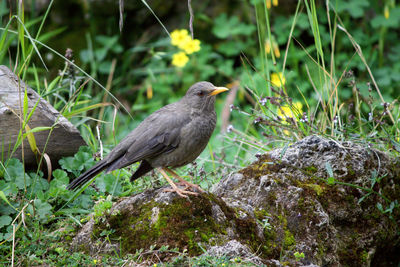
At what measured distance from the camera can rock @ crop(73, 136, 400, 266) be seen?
10.5 feet

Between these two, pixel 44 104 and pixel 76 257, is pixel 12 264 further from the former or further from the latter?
pixel 44 104

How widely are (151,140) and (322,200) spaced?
53.1 inches

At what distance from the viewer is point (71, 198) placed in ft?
12.8

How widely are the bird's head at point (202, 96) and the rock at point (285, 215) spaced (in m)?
0.61

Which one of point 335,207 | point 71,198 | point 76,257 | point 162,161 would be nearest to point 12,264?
point 76,257

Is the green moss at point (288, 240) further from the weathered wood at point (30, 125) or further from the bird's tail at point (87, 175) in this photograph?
the weathered wood at point (30, 125)

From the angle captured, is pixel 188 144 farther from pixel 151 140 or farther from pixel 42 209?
pixel 42 209

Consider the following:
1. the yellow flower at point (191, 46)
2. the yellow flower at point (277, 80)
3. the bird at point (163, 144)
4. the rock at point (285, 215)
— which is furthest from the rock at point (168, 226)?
the yellow flower at point (191, 46)

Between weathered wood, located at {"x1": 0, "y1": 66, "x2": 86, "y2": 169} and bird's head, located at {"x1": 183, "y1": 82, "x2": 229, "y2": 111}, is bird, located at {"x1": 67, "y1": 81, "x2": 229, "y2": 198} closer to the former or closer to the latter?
bird's head, located at {"x1": 183, "y1": 82, "x2": 229, "y2": 111}

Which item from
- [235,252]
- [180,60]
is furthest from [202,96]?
[180,60]

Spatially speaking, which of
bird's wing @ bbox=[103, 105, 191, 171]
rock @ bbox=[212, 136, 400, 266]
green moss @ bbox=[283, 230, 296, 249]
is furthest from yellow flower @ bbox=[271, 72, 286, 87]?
green moss @ bbox=[283, 230, 296, 249]

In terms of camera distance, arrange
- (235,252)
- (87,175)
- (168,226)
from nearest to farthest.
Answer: (235,252)
(168,226)
(87,175)

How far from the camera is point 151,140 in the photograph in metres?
3.79

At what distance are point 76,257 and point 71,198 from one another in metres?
0.84
